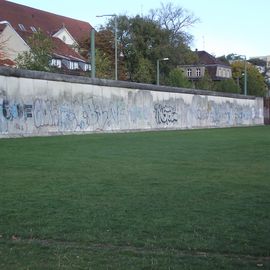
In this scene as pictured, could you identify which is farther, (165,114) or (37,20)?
(37,20)

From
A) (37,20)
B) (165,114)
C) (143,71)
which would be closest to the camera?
(165,114)

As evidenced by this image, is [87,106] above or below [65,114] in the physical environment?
above

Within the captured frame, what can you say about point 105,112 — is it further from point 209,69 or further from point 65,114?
point 209,69

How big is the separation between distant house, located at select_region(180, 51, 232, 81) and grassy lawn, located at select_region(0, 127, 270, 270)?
104 meters

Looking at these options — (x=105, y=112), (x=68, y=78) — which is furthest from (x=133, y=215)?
(x=105, y=112)

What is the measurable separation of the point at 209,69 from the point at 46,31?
157 feet

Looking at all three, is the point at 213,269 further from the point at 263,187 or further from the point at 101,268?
the point at 263,187

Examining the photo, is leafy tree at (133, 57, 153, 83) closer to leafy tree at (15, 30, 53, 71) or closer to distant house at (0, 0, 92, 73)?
distant house at (0, 0, 92, 73)

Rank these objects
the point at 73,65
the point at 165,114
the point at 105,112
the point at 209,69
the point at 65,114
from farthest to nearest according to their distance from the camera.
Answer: the point at 209,69 < the point at 73,65 < the point at 165,114 < the point at 105,112 < the point at 65,114

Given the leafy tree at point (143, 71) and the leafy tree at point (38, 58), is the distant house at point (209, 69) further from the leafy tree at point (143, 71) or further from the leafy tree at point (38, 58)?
the leafy tree at point (38, 58)

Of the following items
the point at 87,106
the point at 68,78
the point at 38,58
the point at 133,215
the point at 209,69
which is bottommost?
the point at 133,215

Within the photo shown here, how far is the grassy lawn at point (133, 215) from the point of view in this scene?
5820 mm

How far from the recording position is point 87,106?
33.7 metres

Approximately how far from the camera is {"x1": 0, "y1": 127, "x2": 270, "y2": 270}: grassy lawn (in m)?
5.82
